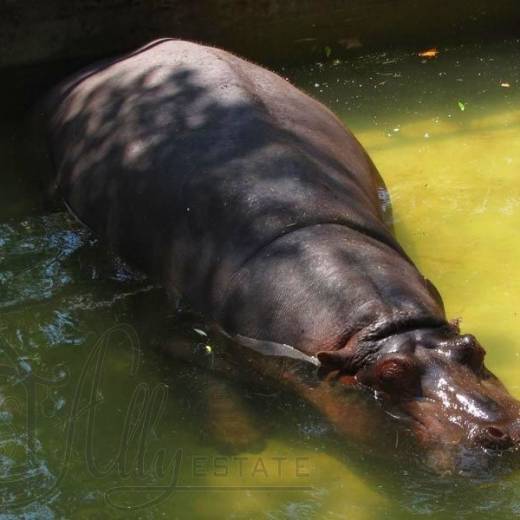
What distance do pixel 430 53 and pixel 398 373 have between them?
5309 mm

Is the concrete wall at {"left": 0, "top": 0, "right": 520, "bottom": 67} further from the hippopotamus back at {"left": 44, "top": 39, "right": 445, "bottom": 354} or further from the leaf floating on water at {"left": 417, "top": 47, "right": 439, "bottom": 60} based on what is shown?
the hippopotamus back at {"left": 44, "top": 39, "right": 445, "bottom": 354}

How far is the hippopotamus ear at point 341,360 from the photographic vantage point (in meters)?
5.29

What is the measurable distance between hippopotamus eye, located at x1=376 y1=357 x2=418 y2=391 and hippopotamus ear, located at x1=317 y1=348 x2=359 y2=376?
21cm

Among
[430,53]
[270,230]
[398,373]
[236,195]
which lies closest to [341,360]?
[398,373]

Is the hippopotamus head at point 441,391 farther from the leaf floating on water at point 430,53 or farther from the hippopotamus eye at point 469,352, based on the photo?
the leaf floating on water at point 430,53

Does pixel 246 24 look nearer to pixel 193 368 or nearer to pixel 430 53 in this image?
pixel 430 53

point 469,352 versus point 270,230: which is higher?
point 270,230

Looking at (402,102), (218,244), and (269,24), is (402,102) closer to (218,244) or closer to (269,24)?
(269,24)

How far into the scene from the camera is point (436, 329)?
212 inches

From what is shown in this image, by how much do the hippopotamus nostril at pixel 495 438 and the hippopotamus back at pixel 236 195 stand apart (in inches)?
30.1

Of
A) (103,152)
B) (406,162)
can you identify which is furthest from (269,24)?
(103,152)

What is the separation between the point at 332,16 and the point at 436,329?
4.82 metres

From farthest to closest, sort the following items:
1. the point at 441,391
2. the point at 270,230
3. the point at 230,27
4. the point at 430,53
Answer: the point at 430,53
the point at 230,27
the point at 270,230
the point at 441,391

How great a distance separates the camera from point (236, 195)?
618cm
